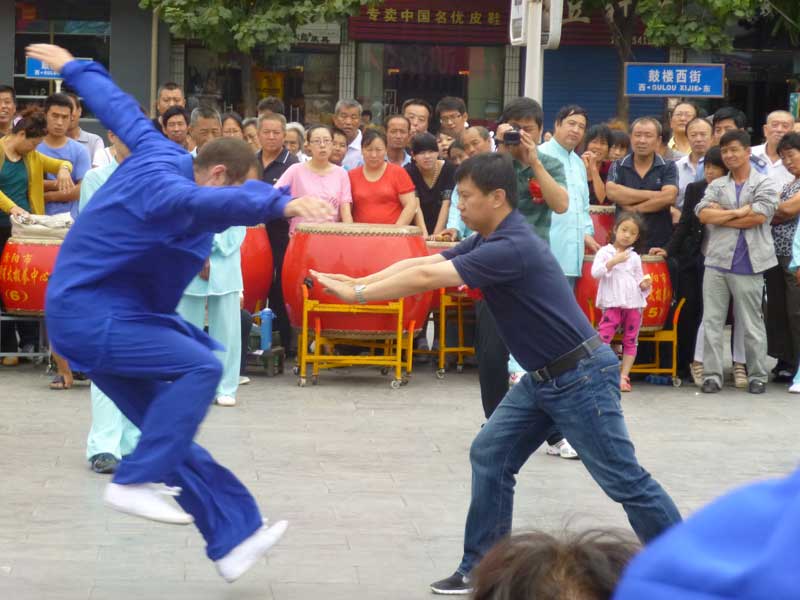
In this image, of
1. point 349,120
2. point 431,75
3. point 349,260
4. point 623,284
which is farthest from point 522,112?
point 431,75

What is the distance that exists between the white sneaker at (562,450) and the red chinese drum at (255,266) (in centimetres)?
344

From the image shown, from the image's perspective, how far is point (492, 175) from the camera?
4.85 metres

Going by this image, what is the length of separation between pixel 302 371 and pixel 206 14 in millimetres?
11932

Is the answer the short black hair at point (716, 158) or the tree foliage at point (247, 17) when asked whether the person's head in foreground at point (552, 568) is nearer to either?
the short black hair at point (716, 158)

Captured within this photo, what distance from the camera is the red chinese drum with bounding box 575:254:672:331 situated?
33.3 feet

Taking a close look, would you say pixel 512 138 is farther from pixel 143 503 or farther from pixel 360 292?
pixel 143 503

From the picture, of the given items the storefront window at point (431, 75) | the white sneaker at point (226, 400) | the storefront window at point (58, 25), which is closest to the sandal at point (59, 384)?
the white sneaker at point (226, 400)

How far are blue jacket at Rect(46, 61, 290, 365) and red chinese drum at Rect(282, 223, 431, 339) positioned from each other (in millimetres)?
4967

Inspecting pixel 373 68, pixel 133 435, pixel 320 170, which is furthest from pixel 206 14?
pixel 133 435

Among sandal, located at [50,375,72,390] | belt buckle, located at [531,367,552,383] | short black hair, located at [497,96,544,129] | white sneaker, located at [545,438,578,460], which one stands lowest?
sandal, located at [50,375,72,390]

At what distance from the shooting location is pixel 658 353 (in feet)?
34.9

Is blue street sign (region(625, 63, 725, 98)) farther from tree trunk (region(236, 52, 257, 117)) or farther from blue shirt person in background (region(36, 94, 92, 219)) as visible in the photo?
tree trunk (region(236, 52, 257, 117))

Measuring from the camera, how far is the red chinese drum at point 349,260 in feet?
32.8

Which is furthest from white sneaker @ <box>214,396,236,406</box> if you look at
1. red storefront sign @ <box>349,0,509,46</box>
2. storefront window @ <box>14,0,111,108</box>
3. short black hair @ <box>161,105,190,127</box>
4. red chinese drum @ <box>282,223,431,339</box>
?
storefront window @ <box>14,0,111,108</box>
